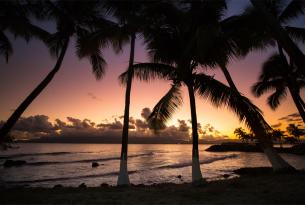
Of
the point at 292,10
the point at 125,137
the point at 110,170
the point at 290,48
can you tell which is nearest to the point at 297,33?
the point at 292,10

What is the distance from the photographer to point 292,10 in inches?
556

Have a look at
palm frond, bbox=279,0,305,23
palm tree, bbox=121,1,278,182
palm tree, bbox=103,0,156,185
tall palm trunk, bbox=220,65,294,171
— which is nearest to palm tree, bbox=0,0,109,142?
palm tree, bbox=103,0,156,185

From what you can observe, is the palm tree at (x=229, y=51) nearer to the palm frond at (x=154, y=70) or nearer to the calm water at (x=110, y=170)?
the palm frond at (x=154, y=70)

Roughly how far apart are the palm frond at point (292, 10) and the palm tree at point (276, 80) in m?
2.43

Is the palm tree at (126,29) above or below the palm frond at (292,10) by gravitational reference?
below

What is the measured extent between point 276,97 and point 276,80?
216 cm

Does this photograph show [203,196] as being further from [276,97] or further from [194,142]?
[276,97]

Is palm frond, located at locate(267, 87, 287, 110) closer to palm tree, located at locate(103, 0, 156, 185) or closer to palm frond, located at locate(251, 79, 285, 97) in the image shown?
palm frond, located at locate(251, 79, 285, 97)

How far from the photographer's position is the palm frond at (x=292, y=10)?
45.6ft

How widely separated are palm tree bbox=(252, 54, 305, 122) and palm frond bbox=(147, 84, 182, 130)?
784cm

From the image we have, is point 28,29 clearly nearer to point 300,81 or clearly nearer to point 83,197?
point 83,197

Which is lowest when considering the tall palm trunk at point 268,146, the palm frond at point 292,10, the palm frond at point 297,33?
the tall palm trunk at point 268,146

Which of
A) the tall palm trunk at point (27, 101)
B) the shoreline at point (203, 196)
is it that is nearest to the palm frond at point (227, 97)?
the shoreline at point (203, 196)

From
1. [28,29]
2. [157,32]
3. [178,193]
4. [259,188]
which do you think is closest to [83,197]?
[178,193]
